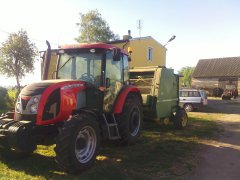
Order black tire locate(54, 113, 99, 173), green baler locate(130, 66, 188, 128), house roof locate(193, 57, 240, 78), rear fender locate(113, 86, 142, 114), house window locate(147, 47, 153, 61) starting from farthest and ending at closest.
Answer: house roof locate(193, 57, 240, 78) → house window locate(147, 47, 153, 61) → green baler locate(130, 66, 188, 128) → rear fender locate(113, 86, 142, 114) → black tire locate(54, 113, 99, 173)

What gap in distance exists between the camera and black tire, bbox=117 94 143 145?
8039 mm

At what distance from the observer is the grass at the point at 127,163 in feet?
19.5

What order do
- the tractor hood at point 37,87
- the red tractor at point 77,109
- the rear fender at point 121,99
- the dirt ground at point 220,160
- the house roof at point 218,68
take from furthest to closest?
the house roof at point 218,68, the rear fender at point 121,99, the dirt ground at point 220,160, the tractor hood at point 37,87, the red tractor at point 77,109

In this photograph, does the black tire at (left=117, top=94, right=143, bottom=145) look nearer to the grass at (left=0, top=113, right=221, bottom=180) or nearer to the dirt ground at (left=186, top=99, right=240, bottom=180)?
the grass at (left=0, top=113, right=221, bottom=180)

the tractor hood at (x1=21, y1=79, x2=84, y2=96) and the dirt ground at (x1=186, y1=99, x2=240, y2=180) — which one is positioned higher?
the tractor hood at (x1=21, y1=79, x2=84, y2=96)

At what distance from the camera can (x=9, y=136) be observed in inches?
223

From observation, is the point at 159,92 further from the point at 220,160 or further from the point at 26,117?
the point at 26,117

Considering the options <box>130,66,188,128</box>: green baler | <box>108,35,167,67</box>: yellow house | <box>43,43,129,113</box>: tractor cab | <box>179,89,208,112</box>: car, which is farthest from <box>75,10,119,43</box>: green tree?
<box>43,43,129,113</box>: tractor cab

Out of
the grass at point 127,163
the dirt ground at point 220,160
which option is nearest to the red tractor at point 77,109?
the grass at point 127,163

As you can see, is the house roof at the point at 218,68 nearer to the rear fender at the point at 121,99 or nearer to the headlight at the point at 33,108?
the rear fender at the point at 121,99

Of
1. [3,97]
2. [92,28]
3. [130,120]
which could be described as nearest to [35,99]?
[130,120]

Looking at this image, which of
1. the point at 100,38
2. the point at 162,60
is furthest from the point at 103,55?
the point at 100,38

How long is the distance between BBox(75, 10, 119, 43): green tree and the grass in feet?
116

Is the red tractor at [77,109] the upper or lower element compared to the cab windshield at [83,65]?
lower
